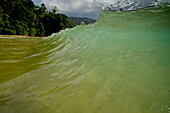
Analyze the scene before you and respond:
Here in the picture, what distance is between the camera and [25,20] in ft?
90.8

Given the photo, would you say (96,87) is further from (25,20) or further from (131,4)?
(25,20)

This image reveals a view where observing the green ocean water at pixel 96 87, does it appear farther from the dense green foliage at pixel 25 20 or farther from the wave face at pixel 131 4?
the dense green foliage at pixel 25 20

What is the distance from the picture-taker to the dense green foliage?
74.4ft

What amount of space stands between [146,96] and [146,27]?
4811 millimetres

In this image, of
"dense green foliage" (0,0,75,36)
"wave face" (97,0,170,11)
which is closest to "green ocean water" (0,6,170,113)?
"wave face" (97,0,170,11)

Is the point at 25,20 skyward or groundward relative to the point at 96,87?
skyward

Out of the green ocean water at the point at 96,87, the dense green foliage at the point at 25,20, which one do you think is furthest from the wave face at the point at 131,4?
the dense green foliage at the point at 25,20

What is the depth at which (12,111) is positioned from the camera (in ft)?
3.24

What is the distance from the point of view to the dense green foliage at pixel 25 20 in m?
22.7

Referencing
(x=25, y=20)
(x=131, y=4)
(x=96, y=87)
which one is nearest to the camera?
(x=96, y=87)

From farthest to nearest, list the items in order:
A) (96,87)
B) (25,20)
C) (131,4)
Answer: (25,20) → (131,4) → (96,87)

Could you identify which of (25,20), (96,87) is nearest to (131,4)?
(96,87)

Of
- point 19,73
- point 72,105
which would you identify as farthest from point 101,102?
point 19,73

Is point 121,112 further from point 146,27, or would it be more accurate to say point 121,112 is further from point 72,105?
point 146,27
